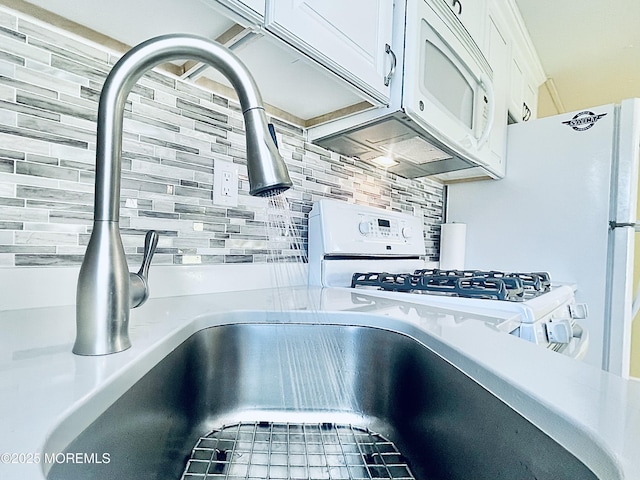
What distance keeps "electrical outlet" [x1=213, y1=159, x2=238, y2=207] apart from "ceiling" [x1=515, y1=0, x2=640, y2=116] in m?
1.68

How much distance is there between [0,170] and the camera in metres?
0.56

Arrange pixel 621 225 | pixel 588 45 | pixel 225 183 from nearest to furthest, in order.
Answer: pixel 225 183
pixel 621 225
pixel 588 45

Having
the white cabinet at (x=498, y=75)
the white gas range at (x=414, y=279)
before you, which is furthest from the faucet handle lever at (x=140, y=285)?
the white cabinet at (x=498, y=75)

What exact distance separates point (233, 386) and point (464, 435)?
40 cm

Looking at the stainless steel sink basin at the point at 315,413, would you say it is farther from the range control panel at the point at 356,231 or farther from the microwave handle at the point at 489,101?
the microwave handle at the point at 489,101

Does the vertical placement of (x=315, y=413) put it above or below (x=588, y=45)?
below

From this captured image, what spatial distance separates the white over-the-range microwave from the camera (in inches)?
37.3

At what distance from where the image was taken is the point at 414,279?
0.97 metres

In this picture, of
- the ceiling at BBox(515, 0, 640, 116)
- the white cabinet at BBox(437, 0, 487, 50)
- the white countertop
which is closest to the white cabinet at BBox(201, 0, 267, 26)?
the white countertop

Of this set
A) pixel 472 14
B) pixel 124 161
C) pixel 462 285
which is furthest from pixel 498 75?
pixel 124 161

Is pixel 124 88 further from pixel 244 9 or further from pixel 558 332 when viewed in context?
pixel 558 332

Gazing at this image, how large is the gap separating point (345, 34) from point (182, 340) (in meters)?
0.73

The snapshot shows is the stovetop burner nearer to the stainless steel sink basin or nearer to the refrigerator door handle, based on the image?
the stainless steel sink basin

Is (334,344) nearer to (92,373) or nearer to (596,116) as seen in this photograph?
(92,373)
